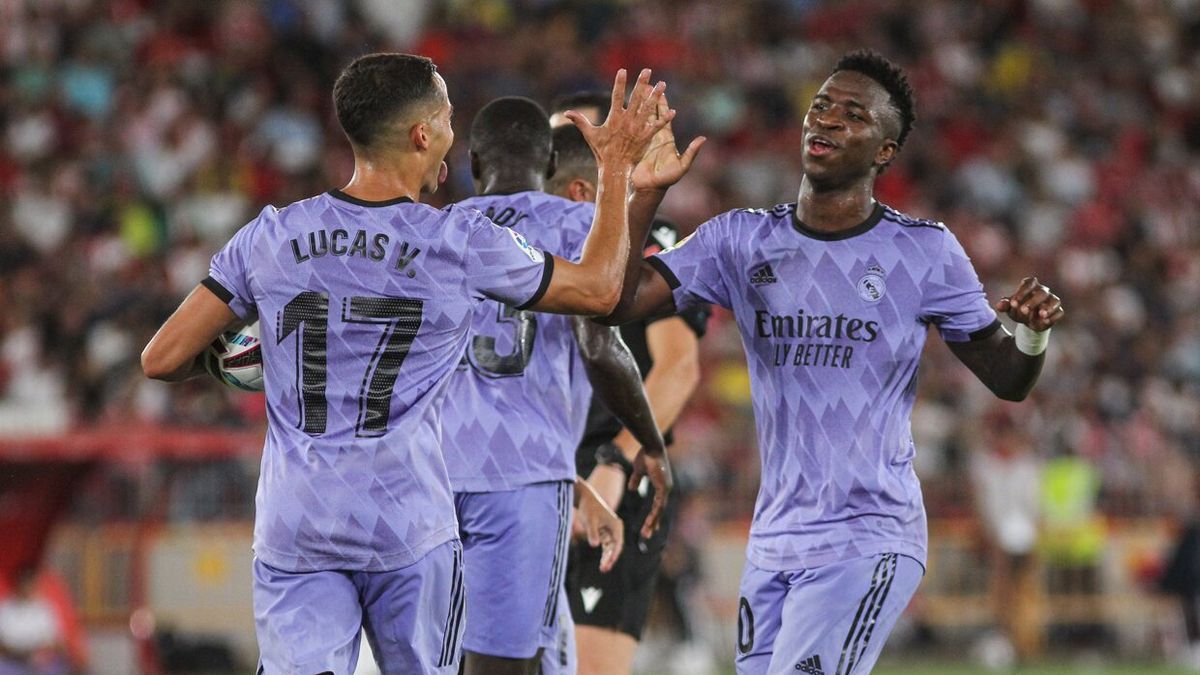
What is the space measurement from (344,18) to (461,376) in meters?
14.0

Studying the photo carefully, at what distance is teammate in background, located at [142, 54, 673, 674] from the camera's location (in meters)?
4.77

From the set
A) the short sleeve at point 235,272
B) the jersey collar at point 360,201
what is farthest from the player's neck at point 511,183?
the short sleeve at point 235,272

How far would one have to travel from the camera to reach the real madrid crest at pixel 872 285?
544cm

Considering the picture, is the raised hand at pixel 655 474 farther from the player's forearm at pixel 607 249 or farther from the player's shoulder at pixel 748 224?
the player's forearm at pixel 607 249

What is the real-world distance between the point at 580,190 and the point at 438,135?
2203 mm

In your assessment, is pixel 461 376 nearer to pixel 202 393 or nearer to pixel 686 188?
pixel 202 393

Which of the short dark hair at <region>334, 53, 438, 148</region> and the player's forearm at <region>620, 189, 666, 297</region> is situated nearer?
the short dark hair at <region>334, 53, 438, 148</region>

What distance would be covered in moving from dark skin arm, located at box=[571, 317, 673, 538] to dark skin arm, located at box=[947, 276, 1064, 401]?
115cm

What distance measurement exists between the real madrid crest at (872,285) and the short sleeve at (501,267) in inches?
43.8

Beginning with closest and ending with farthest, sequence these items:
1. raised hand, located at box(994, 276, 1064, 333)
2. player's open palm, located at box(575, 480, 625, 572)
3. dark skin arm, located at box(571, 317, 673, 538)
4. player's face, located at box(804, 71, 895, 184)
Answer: raised hand, located at box(994, 276, 1064, 333) → player's face, located at box(804, 71, 895, 184) → dark skin arm, located at box(571, 317, 673, 538) → player's open palm, located at box(575, 480, 625, 572)

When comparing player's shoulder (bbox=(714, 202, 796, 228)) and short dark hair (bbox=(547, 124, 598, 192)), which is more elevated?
short dark hair (bbox=(547, 124, 598, 192))

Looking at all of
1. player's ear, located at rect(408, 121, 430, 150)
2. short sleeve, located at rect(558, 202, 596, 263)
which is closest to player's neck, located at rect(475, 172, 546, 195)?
short sleeve, located at rect(558, 202, 596, 263)

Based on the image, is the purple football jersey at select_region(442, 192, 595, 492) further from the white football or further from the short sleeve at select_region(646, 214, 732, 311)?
the white football

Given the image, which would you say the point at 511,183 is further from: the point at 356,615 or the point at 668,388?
the point at 356,615
